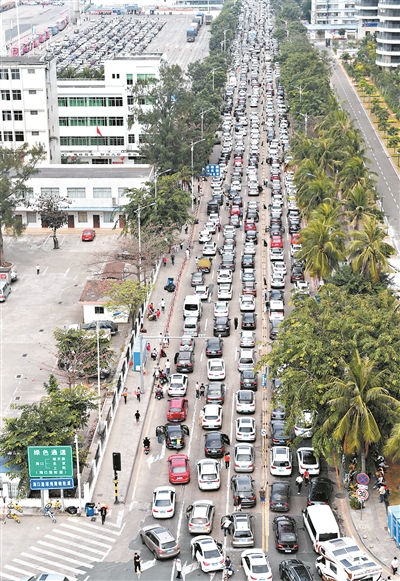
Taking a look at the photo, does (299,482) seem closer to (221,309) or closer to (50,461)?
(50,461)

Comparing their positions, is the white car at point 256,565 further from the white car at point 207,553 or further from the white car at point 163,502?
the white car at point 163,502

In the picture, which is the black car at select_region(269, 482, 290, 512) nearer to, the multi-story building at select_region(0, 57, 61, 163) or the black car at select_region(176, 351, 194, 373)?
the black car at select_region(176, 351, 194, 373)

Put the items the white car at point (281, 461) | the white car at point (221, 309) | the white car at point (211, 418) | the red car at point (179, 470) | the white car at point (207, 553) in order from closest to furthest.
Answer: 1. the white car at point (207, 553)
2. the red car at point (179, 470)
3. the white car at point (281, 461)
4. the white car at point (211, 418)
5. the white car at point (221, 309)

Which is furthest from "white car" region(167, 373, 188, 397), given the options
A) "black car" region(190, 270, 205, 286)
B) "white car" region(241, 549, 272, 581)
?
"black car" region(190, 270, 205, 286)

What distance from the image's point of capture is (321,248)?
75.8m

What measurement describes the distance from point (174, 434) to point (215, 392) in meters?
6.05

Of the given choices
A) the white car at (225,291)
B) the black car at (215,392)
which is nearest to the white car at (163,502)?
the black car at (215,392)

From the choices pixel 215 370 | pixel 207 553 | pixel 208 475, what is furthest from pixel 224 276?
pixel 207 553

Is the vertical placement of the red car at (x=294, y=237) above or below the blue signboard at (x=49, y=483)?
below

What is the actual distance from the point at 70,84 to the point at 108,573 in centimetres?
9513

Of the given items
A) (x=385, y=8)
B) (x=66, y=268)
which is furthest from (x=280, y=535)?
(x=385, y=8)

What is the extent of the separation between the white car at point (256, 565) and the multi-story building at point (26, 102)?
77140 mm

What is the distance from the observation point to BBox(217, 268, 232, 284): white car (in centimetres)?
8662

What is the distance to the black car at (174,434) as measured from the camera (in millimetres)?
58906
